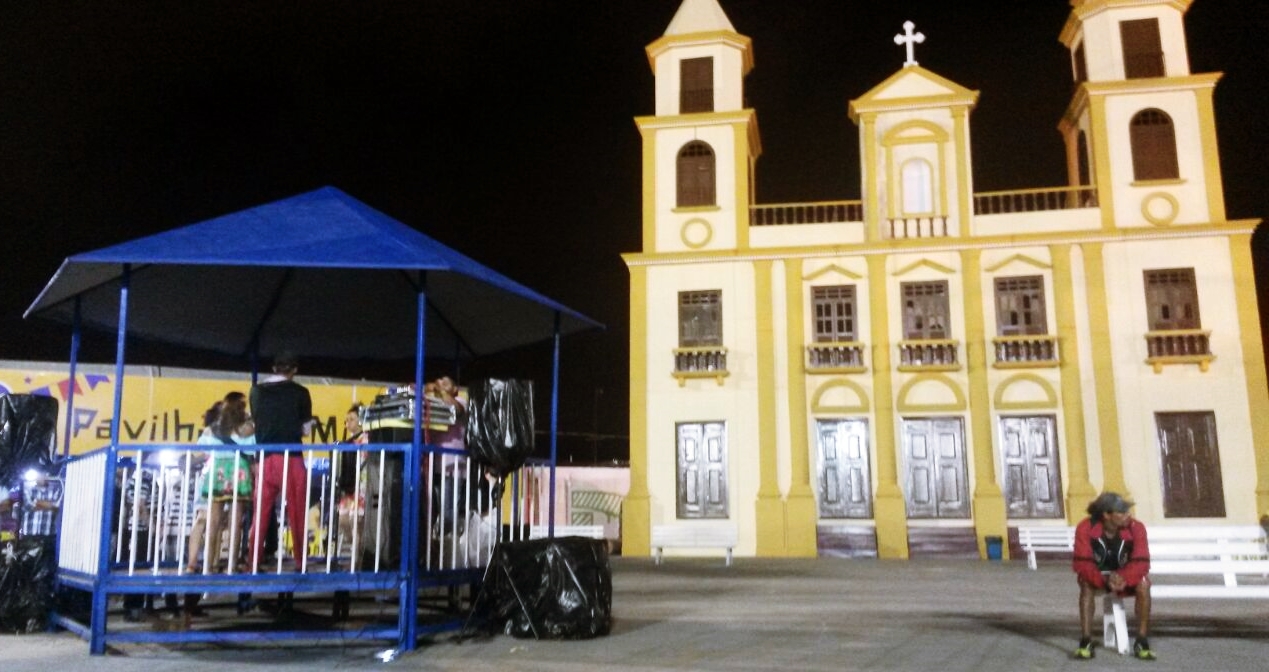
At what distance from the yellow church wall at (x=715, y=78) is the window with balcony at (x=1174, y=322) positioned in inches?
377

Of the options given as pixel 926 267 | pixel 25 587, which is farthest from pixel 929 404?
pixel 25 587

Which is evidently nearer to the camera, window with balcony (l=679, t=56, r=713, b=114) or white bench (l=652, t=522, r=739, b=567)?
white bench (l=652, t=522, r=739, b=567)

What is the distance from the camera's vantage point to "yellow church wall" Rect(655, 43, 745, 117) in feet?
75.5

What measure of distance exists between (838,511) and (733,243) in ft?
20.4

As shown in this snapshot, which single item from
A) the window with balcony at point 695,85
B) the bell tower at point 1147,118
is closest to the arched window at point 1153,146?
the bell tower at point 1147,118

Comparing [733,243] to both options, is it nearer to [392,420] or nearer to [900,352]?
[900,352]

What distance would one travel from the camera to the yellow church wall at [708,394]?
21.3m

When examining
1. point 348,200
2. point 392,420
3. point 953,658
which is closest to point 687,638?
point 953,658

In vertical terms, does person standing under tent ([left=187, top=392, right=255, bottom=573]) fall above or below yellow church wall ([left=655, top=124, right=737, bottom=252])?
below

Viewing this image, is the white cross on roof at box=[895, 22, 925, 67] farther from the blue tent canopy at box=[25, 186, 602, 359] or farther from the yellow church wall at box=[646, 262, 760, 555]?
the blue tent canopy at box=[25, 186, 602, 359]

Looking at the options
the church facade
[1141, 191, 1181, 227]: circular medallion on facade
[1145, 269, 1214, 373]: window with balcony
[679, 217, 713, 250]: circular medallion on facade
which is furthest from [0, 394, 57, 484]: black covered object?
[1141, 191, 1181, 227]: circular medallion on facade

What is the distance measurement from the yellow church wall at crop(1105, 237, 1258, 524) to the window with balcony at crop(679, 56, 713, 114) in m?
9.31

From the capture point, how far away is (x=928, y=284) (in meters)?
21.6

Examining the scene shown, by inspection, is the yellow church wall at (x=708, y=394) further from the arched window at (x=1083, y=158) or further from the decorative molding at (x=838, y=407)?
the arched window at (x=1083, y=158)
